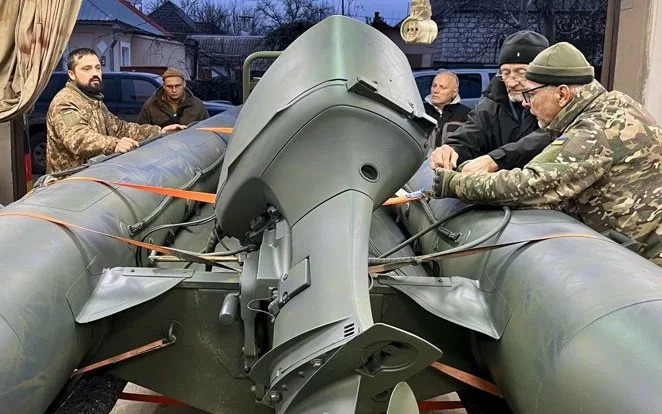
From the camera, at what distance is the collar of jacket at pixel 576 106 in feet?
6.36

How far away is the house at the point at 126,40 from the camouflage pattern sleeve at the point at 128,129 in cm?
128

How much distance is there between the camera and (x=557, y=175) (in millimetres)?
1844

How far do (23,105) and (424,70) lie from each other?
8.37 feet

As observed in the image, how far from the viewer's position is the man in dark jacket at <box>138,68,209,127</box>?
433 centimetres

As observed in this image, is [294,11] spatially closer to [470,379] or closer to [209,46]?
[209,46]

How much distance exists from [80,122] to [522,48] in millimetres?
1833

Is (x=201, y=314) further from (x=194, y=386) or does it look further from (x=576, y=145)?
(x=576, y=145)

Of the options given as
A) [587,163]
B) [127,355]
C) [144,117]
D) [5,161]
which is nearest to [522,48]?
[587,163]

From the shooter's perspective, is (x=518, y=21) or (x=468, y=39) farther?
(x=468, y=39)

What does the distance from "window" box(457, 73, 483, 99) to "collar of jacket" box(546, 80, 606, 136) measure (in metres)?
3.12

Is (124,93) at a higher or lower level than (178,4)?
lower

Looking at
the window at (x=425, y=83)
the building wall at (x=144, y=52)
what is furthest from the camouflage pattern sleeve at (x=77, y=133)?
the window at (x=425, y=83)

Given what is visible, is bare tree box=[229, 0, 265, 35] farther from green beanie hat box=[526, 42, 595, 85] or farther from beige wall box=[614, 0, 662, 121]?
green beanie hat box=[526, 42, 595, 85]

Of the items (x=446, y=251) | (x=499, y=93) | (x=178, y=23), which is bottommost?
(x=446, y=251)
